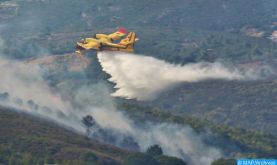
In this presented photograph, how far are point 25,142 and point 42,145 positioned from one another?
449 centimetres

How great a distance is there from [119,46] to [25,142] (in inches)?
1055

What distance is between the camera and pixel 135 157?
189 m

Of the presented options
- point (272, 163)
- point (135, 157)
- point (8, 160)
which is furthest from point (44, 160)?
point (272, 163)

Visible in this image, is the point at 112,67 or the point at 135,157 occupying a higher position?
the point at 112,67

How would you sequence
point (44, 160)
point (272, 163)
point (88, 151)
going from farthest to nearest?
point (88, 151) < point (44, 160) < point (272, 163)

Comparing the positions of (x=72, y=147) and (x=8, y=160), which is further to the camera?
(x=72, y=147)

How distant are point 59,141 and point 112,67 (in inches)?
720

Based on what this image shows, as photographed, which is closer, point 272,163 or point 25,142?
point 272,163

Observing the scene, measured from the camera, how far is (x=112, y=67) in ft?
654

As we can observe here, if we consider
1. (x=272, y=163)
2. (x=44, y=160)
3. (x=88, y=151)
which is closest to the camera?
(x=272, y=163)

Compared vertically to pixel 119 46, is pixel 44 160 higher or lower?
lower

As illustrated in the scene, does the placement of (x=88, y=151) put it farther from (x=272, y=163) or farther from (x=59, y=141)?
(x=272, y=163)

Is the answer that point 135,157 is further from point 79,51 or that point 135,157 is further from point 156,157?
point 79,51

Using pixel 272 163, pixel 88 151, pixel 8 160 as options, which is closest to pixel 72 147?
pixel 88 151
